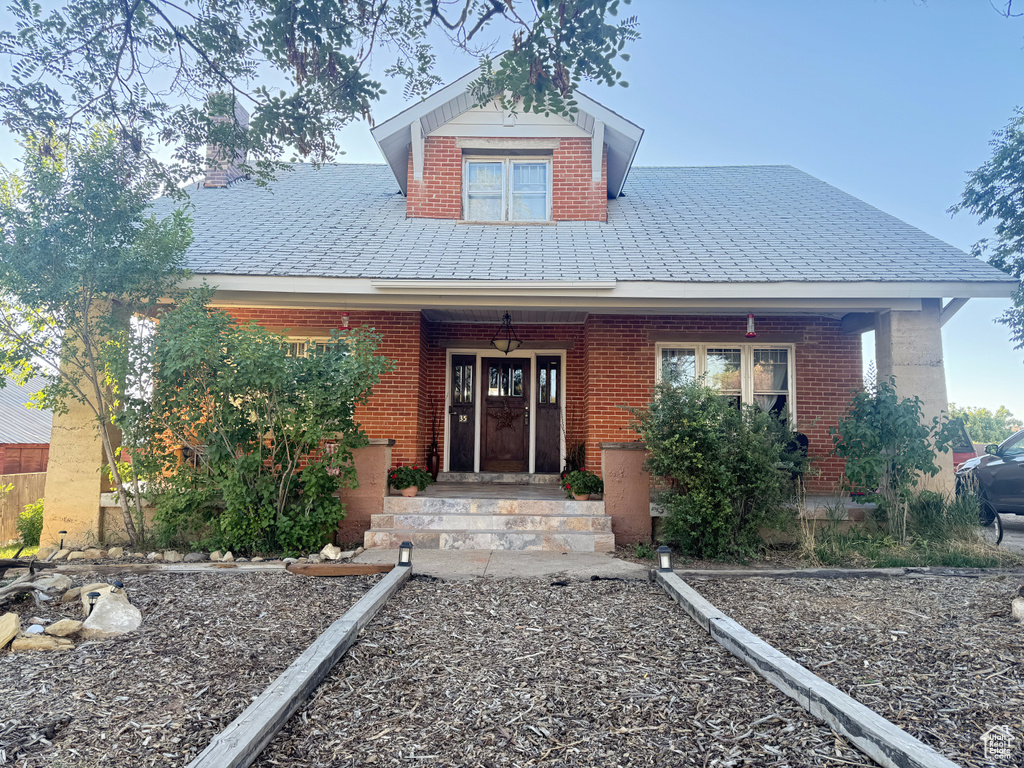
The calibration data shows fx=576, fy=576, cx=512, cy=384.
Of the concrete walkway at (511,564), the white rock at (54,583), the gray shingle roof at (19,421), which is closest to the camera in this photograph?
the white rock at (54,583)

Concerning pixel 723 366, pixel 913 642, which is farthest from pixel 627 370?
pixel 913 642

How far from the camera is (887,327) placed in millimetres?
7355

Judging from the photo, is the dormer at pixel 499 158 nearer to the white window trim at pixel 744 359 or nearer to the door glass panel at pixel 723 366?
the white window trim at pixel 744 359

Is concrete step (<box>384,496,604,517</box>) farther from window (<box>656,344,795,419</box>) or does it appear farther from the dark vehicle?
the dark vehicle

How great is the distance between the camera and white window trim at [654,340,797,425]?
8.77 metres

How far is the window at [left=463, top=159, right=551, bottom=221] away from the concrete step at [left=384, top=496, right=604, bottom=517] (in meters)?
4.92

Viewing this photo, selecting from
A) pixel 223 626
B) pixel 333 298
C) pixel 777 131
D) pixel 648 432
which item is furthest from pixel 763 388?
pixel 777 131

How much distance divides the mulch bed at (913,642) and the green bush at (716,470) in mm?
952

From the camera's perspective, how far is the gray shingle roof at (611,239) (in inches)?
288

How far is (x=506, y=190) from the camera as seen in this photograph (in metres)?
9.81

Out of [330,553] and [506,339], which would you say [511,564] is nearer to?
[330,553]

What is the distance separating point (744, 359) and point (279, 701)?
314 inches

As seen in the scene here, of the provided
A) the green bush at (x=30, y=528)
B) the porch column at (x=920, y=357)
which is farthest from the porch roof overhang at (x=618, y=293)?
the green bush at (x=30, y=528)

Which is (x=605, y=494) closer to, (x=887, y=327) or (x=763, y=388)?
(x=763, y=388)
